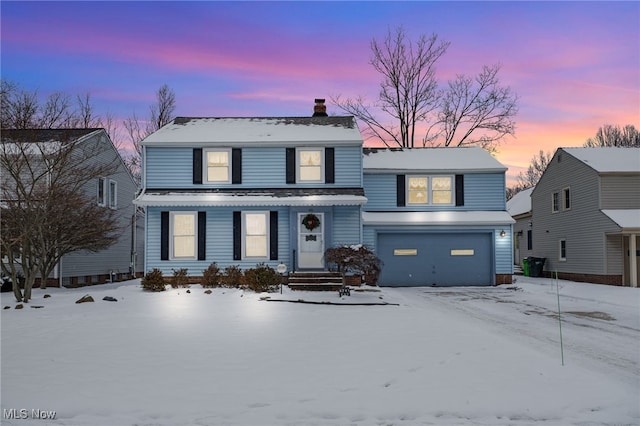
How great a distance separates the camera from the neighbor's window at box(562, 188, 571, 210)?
92.4 feet

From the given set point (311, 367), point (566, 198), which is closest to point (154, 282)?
point (311, 367)

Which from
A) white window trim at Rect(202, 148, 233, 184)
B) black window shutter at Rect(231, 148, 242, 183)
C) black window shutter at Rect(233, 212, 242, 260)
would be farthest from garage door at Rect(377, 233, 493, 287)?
white window trim at Rect(202, 148, 233, 184)

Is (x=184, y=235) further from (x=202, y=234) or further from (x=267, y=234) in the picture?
(x=267, y=234)

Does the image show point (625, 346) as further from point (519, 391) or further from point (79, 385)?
point (79, 385)

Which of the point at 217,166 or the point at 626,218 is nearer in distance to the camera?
the point at 217,166

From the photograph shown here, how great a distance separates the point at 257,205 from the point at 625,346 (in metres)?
13.5

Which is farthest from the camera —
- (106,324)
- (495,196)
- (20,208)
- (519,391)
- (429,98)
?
(429,98)

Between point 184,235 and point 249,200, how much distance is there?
9.82ft

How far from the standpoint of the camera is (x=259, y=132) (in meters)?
23.2

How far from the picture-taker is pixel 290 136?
2262 cm

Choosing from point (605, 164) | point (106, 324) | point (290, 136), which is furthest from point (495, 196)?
point (106, 324)

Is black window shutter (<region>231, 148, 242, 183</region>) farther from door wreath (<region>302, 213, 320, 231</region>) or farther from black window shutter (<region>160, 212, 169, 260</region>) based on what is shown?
door wreath (<region>302, 213, 320, 231</region>)

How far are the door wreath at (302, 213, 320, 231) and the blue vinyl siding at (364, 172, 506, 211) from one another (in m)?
4.59

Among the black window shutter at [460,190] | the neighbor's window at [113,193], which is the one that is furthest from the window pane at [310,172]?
the neighbor's window at [113,193]
